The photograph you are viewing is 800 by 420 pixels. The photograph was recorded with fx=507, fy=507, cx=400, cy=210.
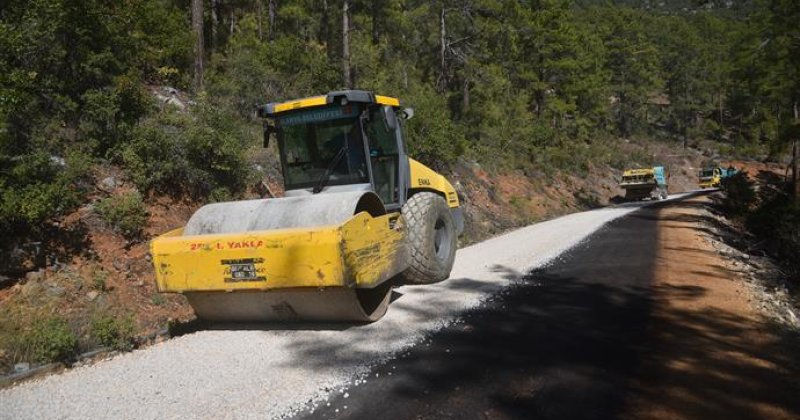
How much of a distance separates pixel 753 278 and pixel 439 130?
455 inches

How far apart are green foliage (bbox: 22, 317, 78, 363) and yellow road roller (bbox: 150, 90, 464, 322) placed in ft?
3.37

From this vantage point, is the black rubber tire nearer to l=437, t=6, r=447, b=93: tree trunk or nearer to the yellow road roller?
the yellow road roller

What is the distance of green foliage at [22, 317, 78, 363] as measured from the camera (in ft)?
16.8

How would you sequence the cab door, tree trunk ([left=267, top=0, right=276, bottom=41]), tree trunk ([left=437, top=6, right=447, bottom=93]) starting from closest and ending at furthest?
the cab door < tree trunk ([left=437, top=6, right=447, bottom=93]) < tree trunk ([left=267, top=0, right=276, bottom=41])

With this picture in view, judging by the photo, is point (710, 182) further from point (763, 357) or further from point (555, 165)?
point (763, 357)

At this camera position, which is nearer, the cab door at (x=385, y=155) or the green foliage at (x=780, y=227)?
the cab door at (x=385, y=155)

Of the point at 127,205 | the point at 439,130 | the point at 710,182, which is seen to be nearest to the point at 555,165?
the point at 710,182

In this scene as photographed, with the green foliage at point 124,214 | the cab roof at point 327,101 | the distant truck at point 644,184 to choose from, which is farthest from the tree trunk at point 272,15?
the distant truck at point 644,184

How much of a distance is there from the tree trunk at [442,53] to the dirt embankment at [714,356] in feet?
68.5

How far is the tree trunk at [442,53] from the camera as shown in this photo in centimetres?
2664

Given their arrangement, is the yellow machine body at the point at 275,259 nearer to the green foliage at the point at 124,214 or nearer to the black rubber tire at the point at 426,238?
the black rubber tire at the point at 426,238

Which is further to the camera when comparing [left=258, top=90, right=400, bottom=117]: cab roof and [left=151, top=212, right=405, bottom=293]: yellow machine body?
[left=258, top=90, right=400, bottom=117]: cab roof

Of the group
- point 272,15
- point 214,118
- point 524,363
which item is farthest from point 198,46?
point 272,15

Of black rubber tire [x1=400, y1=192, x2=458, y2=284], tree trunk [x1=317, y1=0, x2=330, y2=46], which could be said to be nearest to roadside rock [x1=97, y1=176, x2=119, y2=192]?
black rubber tire [x1=400, y1=192, x2=458, y2=284]
